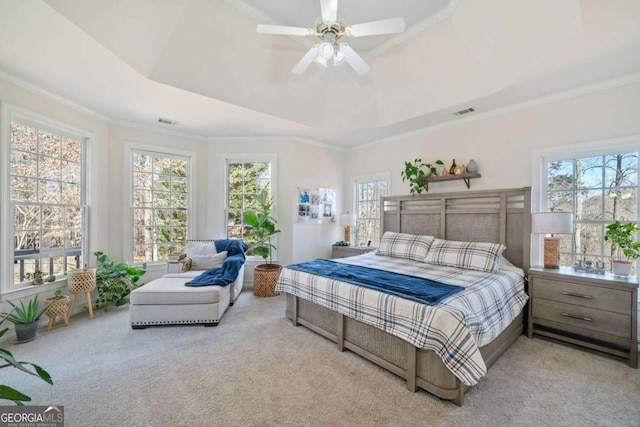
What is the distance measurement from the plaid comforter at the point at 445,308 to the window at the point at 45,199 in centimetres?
281

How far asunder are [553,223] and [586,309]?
0.84m

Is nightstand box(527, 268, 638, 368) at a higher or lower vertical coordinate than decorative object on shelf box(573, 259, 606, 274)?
lower

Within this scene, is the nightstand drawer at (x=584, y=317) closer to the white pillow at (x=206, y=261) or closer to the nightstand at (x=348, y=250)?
the nightstand at (x=348, y=250)

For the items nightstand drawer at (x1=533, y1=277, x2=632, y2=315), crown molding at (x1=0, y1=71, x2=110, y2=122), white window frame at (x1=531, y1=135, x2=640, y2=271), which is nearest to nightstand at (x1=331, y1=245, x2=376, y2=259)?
white window frame at (x1=531, y1=135, x2=640, y2=271)

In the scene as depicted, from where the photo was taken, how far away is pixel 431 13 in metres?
2.64

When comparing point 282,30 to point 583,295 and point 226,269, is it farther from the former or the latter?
point 583,295

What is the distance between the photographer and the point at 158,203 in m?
4.45

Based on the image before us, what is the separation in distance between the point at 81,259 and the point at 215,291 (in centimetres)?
214

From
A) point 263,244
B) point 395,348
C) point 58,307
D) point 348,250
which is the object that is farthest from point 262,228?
point 395,348

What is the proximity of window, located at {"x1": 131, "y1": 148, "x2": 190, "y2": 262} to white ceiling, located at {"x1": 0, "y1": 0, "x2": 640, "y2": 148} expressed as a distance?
81cm

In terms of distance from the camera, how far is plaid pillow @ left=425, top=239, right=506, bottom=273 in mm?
3008

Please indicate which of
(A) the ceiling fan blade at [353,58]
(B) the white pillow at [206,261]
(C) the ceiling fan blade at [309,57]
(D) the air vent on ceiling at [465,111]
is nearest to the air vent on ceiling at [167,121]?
(B) the white pillow at [206,261]

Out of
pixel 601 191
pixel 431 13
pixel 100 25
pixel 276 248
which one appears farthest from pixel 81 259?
pixel 601 191

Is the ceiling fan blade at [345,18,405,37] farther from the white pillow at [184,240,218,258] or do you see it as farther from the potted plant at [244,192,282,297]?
the white pillow at [184,240,218,258]
